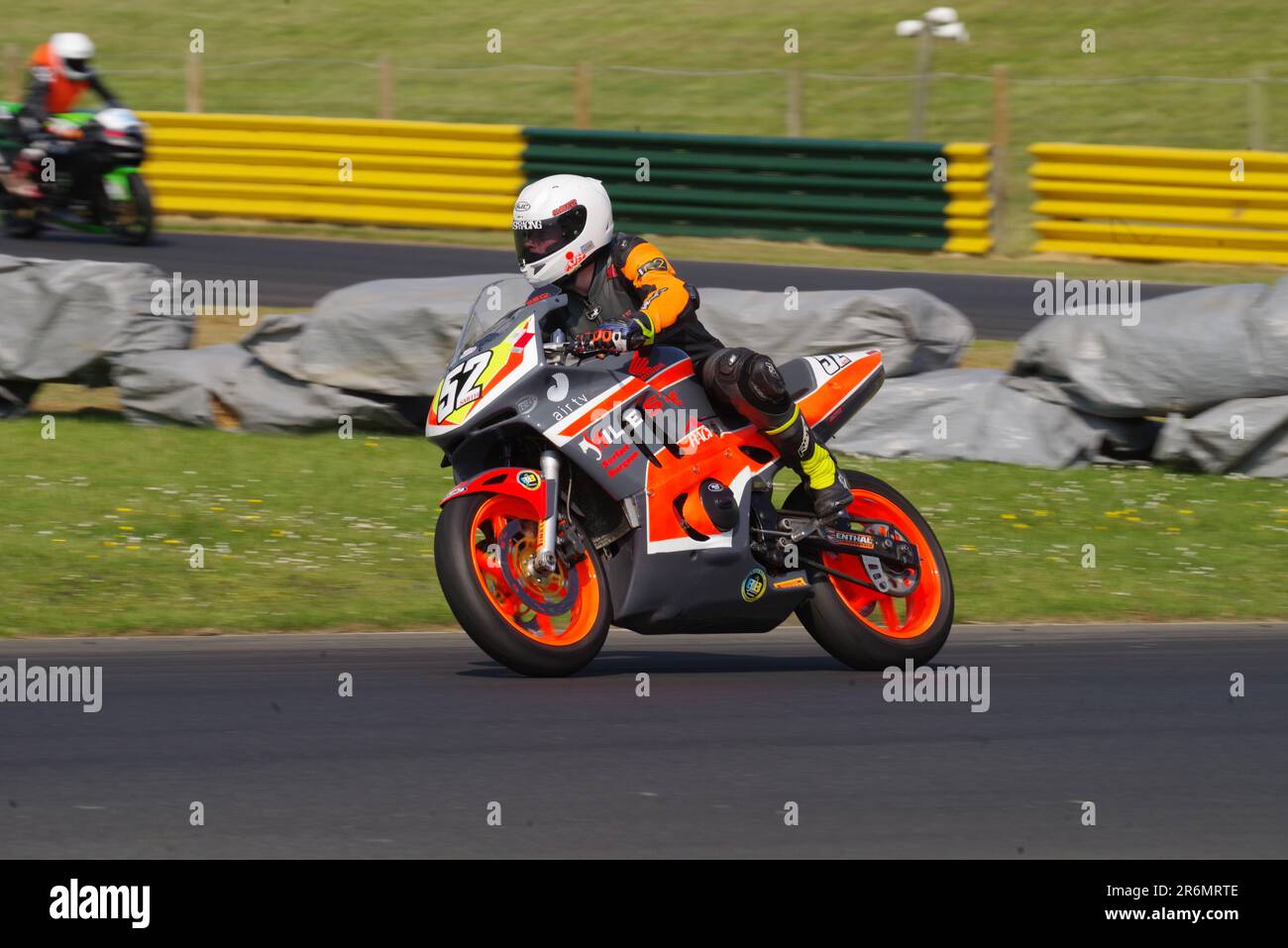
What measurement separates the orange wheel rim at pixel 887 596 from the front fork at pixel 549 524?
4.13 ft

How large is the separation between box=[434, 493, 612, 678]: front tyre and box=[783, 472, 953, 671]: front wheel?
3.02ft

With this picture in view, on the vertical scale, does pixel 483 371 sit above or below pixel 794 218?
below

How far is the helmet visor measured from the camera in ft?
22.7

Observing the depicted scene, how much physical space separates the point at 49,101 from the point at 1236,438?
43.8 feet

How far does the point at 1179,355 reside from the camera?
38.5 ft

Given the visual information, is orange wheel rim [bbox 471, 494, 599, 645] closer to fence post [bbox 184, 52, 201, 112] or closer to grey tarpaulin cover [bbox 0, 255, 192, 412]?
grey tarpaulin cover [bbox 0, 255, 192, 412]

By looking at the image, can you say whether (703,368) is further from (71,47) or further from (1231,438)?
(71,47)

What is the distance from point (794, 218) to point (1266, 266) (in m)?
4.99

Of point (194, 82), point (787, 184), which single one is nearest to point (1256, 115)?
point (787, 184)

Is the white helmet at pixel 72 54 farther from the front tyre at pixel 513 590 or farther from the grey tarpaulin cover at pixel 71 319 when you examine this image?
the front tyre at pixel 513 590

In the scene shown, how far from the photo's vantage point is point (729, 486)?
7.10 metres

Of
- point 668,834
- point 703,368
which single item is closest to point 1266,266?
point 703,368

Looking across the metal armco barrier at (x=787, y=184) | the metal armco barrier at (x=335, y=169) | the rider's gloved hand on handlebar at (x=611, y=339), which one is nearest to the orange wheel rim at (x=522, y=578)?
the rider's gloved hand on handlebar at (x=611, y=339)

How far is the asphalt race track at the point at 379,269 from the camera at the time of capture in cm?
1791
